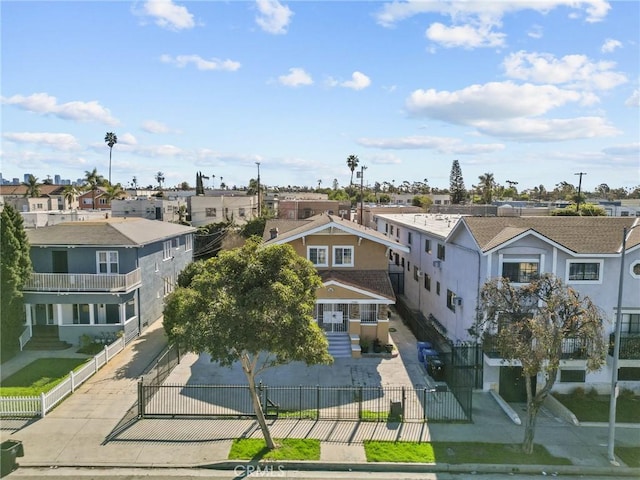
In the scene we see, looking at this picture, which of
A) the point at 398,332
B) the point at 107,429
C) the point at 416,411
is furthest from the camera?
the point at 398,332

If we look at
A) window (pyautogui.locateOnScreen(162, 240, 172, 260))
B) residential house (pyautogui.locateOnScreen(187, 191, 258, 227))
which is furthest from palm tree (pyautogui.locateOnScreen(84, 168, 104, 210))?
window (pyautogui.locateOnScreen(162, 240, 172, 260))

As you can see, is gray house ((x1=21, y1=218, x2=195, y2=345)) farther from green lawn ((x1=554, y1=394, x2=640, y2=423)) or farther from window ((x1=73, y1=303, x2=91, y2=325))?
green lawn ((x1=554, y1=394, x2=640, y2=423))

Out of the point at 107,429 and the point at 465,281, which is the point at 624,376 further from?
the point at 107,429

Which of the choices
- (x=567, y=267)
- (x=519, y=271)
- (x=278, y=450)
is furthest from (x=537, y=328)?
(x=278, y=450)

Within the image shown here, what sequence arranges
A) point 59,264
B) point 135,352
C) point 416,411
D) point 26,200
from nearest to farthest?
point 416,411 < point 135,352 < point 59,264 < point 26,200

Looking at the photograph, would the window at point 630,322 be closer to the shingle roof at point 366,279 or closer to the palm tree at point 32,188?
the shingle roof at point 366,279

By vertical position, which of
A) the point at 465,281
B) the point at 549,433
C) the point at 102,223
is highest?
the point at 102,223

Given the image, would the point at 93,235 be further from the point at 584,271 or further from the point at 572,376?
the point at 572,376

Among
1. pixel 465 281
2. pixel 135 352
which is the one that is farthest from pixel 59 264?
pixel 465 281
